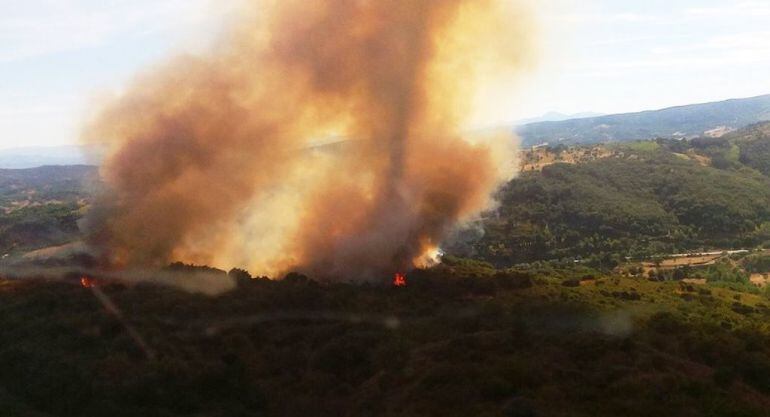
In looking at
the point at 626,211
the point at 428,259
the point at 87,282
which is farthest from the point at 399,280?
the point at 626,211

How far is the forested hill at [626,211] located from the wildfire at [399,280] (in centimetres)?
5304

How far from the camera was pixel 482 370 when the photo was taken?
80.6ft

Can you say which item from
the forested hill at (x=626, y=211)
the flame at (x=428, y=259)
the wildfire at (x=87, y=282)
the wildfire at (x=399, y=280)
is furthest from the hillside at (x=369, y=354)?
the forested hill at (x=626, y=211)

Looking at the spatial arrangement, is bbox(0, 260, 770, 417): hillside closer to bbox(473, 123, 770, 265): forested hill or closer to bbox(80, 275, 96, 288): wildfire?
bbox(80, 275, 96, 288): wildfire

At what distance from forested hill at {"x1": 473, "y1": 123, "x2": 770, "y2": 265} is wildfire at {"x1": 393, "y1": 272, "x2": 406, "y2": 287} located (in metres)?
53.0

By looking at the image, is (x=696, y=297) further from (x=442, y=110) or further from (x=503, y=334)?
(x=503, y=334)

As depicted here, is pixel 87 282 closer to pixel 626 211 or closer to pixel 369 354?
pixel 369 354

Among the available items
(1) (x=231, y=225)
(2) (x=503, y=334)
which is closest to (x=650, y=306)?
(2) (x=503, y=334)

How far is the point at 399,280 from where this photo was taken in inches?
1681

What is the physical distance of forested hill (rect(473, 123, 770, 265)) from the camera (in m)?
100

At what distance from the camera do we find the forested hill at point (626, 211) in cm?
10044

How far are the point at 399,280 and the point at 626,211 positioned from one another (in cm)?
8268

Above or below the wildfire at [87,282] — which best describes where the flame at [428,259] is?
below

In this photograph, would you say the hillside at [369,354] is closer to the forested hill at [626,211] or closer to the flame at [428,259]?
the flame at [428,259]
